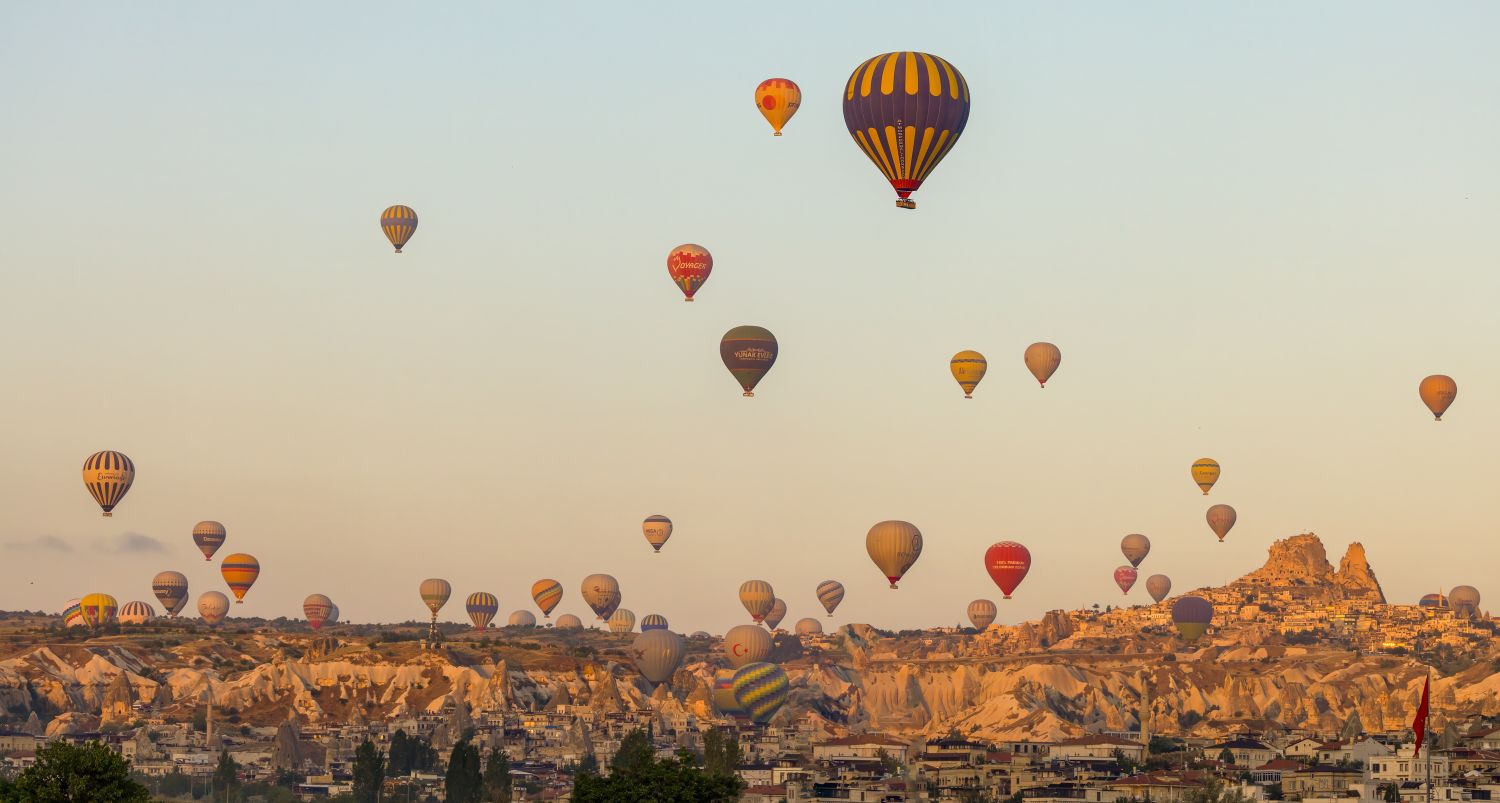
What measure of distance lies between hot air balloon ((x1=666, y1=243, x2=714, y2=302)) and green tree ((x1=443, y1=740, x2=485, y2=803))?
34383mm

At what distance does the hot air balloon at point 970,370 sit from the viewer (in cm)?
16675

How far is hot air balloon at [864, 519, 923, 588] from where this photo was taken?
7087 inches

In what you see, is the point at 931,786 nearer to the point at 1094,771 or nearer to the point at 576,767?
the point at 1094,771

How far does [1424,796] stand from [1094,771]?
29.5m

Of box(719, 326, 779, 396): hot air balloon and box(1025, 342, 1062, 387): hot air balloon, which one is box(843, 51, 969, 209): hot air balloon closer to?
box(719, 326, 779, 396): hot air balloon

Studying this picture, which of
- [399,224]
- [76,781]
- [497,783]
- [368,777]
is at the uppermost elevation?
[399,224]

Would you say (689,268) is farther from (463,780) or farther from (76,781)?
(76,781)

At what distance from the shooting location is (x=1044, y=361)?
577 ft

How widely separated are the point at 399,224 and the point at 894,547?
44500mm

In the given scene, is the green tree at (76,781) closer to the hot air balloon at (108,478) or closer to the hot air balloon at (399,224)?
the hot air balloon at (399,224)

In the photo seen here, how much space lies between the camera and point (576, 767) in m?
193

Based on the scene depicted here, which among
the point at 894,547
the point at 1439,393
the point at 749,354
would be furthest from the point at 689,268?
the point at 1439,393

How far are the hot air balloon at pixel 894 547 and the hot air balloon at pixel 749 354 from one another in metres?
31.6

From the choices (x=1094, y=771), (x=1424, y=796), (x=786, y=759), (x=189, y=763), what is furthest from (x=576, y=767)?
(x=1424, y=796)
